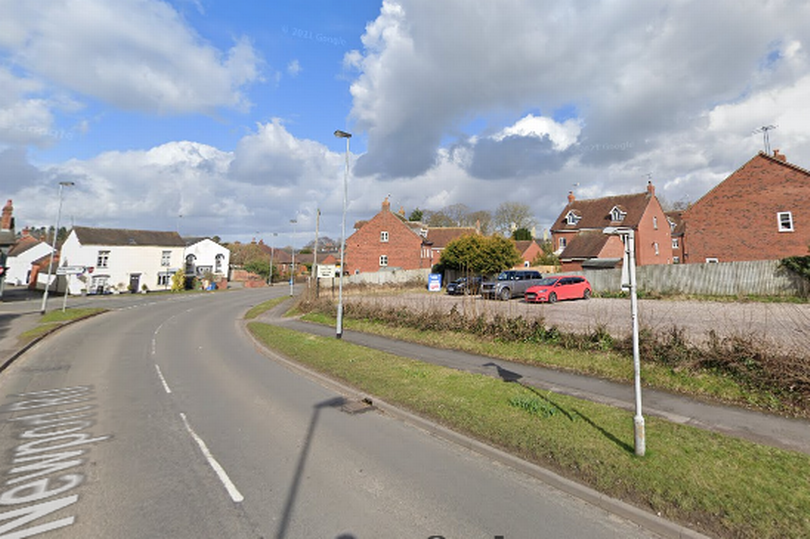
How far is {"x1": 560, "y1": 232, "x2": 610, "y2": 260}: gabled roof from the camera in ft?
124

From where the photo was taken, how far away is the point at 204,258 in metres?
57.9

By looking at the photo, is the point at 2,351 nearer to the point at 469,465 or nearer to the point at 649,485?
the point at 469,465

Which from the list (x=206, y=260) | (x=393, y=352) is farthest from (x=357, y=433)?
(x=206, y=260)

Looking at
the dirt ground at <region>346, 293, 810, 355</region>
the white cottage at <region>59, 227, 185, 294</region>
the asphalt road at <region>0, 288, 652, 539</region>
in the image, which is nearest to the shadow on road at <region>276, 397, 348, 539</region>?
the asphalt road at <region>0, 288, 652, 539</region>

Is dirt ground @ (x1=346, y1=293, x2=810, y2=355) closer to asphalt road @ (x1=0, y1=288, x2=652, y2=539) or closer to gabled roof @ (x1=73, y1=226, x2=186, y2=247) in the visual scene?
asphalt road @ (x1=0, y1=288, x2=652, y2=539)

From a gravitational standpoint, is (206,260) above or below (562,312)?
above

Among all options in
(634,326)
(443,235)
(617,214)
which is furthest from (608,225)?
(634,326)

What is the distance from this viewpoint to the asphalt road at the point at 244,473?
3.96 m

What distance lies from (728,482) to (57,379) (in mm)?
14207

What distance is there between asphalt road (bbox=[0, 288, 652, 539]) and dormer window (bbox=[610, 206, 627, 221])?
42.2 metres

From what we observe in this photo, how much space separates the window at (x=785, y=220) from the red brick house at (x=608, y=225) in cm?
1063

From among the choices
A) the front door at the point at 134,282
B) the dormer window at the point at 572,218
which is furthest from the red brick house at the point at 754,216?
the front door at the point at 134,282

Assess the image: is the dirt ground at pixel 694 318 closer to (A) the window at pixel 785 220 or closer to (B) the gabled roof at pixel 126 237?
(A) the window at pixel 785 220

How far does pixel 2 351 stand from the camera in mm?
13539
